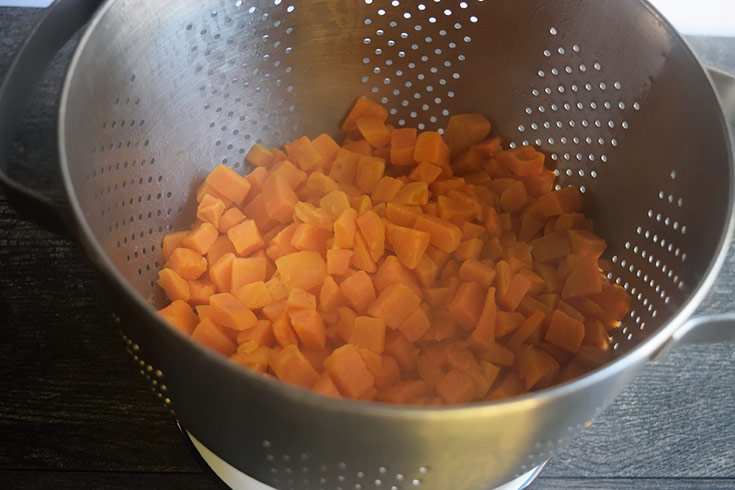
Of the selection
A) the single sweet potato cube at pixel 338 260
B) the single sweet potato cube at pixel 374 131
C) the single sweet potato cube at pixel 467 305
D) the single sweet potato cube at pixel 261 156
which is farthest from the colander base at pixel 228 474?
the single sweet potato cube at pixel 374 131

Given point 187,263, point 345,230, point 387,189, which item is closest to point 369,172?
point 387,189

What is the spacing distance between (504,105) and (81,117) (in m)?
0.77

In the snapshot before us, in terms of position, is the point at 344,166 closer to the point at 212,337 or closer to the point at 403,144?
the point at 403,144

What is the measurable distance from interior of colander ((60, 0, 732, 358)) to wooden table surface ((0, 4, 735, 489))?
15 cm

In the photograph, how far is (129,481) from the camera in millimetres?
1058

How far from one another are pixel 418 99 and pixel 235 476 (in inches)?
30.2

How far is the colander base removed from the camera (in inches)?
39.5

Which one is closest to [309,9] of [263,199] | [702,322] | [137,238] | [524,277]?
[263,199]

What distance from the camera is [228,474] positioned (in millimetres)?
1022

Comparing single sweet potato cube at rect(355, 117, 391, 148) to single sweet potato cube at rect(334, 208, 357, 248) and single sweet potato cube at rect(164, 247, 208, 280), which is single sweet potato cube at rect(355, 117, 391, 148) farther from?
single sweet potato cube at rect(164, 247, 208, 280)

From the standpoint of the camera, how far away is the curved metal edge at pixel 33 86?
77 cm

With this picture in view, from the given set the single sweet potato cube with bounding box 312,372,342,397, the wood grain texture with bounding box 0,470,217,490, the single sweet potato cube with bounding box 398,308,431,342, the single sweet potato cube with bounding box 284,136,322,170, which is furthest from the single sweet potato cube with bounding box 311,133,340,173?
the wood grain texture with bounding box 0,470,217,490

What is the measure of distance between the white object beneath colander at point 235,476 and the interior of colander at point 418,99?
0.26m

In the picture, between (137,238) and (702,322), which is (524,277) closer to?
(702,322)
